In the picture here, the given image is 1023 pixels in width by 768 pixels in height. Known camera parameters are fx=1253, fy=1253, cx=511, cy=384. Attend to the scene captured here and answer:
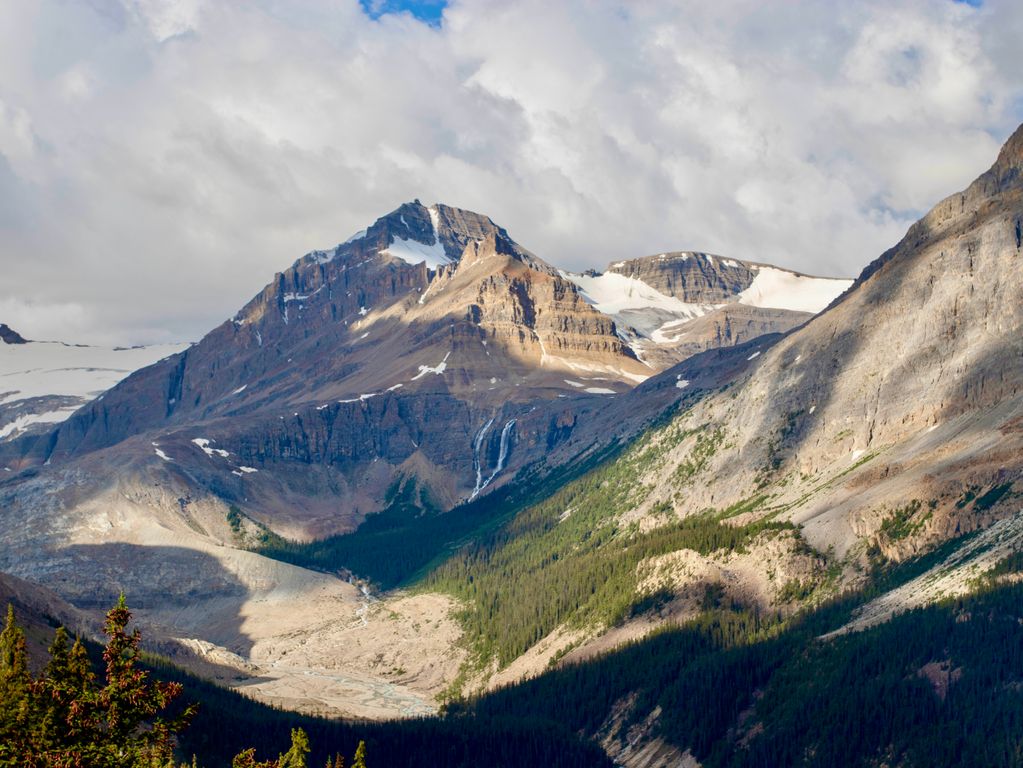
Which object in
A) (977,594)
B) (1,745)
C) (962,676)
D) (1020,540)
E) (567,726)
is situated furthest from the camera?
(567,726)

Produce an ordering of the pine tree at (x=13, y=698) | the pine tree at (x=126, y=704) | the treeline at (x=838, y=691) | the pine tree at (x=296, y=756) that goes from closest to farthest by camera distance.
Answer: the pine tree at (x=13, y=698) → the pine tree at (x=126, y=704) → the pine tree at (x=296, y=756) → the treeline at (x=838, y=691)

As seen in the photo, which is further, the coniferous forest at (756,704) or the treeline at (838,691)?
the coniferous forest at (756,704)

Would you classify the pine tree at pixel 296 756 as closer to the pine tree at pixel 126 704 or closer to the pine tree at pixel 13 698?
the pine tree at pixel 126 704

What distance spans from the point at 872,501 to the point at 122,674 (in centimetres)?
17049

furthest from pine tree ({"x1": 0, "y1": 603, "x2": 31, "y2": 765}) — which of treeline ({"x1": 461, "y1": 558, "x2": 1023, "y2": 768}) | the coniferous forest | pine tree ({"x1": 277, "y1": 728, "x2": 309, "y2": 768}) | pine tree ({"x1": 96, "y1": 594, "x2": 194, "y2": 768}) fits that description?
treeline ({"x1": 461, "y1": 558, "x2": 1023, "y2": 768})

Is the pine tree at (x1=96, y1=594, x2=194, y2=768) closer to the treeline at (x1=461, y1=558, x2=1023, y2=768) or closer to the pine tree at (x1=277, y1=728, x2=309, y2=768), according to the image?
the pine tree at (x1=277, y1=728, x2=309, y2=768)

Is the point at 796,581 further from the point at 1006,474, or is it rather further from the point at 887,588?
the point at 1006,474

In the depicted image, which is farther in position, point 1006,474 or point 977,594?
point 1006,474

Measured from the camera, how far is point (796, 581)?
19412 centimetres

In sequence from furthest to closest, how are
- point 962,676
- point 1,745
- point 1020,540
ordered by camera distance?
point 1020,540
point 962,676
point 1,745

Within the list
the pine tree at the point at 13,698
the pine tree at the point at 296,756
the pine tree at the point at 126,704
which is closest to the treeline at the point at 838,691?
the pine tree at the point at 296,756

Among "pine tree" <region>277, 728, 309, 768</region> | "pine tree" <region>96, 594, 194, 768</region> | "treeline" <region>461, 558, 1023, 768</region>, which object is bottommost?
"treeline" <region>461, 558, 1023, 768</region>

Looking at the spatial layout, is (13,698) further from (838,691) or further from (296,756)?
(838,691)

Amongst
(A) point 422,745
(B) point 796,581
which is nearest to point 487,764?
(A) point 422,745
